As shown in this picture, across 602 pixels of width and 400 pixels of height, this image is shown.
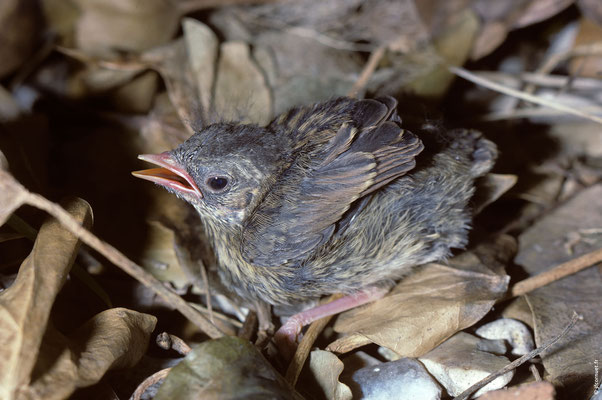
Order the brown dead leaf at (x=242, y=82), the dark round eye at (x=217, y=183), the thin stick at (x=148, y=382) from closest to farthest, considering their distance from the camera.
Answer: the thin stick at (x=148, y=382) → the dark round eye at (x=217, y=183) → the brown dead leaf at (x=242, y=82)

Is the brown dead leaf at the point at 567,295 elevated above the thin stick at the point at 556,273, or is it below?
below

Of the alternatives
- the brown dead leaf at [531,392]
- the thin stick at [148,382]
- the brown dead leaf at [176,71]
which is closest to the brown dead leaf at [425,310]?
the brown dead leaf at [531,392]

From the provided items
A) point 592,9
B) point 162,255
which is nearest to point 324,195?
point 162,255

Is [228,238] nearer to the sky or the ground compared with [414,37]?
nearer to the ground

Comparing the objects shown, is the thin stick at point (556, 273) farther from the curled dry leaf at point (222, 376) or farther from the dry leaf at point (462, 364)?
the curled dry leaf at point (222, 376)

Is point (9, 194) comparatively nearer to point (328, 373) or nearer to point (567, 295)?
point (328, 373)

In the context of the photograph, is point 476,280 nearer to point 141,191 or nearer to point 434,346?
point 434,346

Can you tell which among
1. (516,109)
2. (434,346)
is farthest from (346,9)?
(434,346)

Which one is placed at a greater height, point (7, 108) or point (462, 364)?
point (7, 108)
